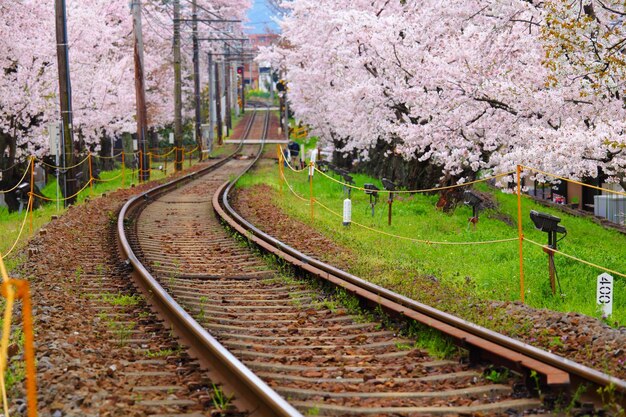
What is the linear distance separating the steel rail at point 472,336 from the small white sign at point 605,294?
88.6 inches

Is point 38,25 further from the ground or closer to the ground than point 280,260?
further from the ground

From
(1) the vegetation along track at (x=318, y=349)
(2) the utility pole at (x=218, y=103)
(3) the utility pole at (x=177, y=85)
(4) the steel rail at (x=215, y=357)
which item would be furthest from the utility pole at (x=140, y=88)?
(2) the utility pole at (x=218, y=103)

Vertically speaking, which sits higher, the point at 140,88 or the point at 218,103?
the point at 218,103

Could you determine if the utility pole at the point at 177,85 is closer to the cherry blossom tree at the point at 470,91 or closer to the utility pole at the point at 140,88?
the utility pole at the point at 140,88

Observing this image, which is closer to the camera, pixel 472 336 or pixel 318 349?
pixel 472 336

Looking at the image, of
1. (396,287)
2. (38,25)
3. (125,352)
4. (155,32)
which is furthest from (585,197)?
A: (155,32)

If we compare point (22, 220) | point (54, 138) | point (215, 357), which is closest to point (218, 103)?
point (22, 220)

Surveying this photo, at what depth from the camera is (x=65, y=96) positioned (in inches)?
→ 936

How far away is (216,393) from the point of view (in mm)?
6152

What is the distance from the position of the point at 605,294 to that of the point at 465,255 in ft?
17.5

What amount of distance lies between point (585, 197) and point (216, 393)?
27313 millimetres

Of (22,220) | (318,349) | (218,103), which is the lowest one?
(22,220)

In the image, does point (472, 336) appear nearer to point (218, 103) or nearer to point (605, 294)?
point (605, 294)

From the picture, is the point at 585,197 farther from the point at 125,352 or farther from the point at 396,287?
the point at 125,352
